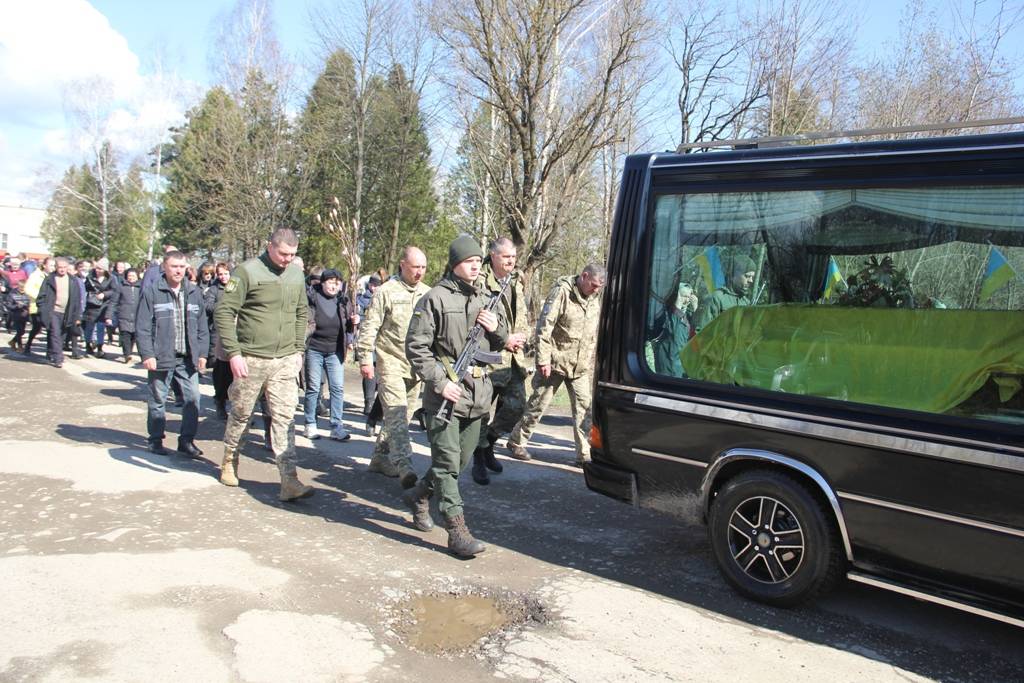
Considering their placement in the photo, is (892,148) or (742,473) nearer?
(892,148)

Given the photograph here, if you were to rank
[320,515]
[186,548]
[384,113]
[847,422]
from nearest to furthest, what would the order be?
[847,422] < [186,548] < [320,515] < [384,113]

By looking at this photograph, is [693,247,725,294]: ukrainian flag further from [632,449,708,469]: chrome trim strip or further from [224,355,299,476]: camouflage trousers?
[224,355,299,476]: camouflage trousers

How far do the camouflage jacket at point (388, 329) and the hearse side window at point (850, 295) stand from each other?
2484 millimetres

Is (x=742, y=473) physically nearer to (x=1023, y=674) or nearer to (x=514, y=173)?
(x=1023, y=674)

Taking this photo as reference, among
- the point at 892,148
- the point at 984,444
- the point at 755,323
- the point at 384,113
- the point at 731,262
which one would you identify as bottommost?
the point at 984,444

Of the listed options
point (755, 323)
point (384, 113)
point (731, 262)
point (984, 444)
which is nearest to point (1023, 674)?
point (984, 444)

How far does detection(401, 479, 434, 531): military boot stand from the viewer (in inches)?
205

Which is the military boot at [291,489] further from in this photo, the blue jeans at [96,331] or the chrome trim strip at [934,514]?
the blue jeans at [96,331]

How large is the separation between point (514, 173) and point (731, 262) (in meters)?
11.3

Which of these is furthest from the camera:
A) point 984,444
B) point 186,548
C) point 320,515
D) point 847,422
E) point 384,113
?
point 384,113

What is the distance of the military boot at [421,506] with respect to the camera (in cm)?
521

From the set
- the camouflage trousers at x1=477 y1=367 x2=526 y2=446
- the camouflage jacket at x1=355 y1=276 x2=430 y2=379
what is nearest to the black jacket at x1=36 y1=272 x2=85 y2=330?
the camouflage jacket at x1=355 y1=276 x2=430 y2=379

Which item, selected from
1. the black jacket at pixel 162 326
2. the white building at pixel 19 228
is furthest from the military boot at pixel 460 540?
the white building at pixel 19 228

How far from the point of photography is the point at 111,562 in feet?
14.5
